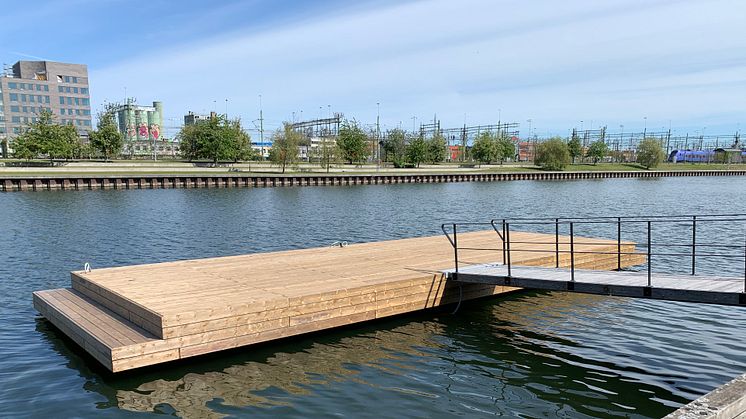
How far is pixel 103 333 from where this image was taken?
8.55 meters

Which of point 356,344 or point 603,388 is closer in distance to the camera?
point 603,388

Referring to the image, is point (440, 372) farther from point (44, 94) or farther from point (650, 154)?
point (44, 94)

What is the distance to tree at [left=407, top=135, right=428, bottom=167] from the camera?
4008 inches

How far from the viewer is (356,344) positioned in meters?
10.0

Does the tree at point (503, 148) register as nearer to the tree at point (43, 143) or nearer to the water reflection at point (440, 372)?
the tree at point (43, 143)

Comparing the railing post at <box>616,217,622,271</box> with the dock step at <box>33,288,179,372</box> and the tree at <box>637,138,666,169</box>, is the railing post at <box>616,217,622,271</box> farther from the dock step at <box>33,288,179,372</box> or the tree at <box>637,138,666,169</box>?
the tree at <box>637,138,666,169</box>

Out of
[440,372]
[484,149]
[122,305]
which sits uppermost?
[484,149]

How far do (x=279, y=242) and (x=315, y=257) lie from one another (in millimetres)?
10006

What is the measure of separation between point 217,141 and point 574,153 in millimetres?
87623

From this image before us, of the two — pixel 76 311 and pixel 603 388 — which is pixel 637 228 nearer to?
pixel 603 388

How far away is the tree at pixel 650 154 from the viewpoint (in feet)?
395

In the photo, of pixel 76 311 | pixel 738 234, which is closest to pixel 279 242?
pixel 76 311

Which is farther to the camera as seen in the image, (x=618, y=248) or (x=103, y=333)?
(x=618, y=248)

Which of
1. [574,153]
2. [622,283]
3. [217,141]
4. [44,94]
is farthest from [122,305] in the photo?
[44,94]
